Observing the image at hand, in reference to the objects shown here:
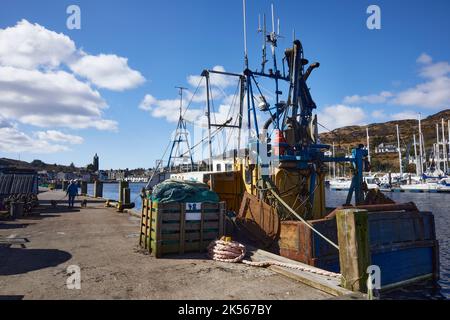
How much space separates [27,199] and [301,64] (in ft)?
58.9

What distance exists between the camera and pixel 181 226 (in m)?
8.53

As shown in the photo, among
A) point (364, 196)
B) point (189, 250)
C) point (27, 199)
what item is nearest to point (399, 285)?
point (364, 196)

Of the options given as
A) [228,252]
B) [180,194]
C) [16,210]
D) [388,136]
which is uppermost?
[388,136]

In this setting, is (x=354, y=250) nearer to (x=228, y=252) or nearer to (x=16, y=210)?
(x=228, y=252)

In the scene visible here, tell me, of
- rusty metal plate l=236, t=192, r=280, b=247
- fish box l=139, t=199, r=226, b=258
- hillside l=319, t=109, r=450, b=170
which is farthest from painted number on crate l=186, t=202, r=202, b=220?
hillside l=319, t=109, r=450, b=170

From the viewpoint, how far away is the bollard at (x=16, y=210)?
17359 millimetres

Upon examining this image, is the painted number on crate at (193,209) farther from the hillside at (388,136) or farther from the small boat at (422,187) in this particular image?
the hillside at (388,136)

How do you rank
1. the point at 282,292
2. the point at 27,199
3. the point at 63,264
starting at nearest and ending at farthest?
1. the point at 282,292
2. the point at 63,264
3. the point at 27,199

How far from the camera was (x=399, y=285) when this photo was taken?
31.5ft

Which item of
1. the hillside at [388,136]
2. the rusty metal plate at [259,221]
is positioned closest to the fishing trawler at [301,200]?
the rusty metal plate at [259,221]

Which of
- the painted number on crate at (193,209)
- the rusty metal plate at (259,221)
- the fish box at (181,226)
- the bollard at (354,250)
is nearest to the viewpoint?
the bollard at (354,250)

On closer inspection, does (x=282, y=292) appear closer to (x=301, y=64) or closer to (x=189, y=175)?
(x=189, y=175)

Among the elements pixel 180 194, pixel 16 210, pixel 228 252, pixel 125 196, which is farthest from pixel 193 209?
pixel 125 196

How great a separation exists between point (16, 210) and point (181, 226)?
13635mm
